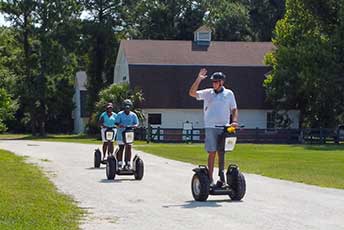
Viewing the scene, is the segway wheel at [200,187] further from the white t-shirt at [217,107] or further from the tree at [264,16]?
the tree at [264,16]

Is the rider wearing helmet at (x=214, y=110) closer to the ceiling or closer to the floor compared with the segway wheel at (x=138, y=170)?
closer to the ceiling

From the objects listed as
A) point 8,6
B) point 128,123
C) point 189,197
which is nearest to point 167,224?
point 189,197

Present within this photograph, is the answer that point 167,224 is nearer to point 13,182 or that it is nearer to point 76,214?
point 76,214

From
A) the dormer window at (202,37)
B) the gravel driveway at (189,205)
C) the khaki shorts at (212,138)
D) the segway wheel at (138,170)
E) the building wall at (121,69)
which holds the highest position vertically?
the dormer window at (202,37)

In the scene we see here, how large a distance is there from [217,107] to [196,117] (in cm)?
4978

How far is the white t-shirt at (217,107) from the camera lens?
1509cm

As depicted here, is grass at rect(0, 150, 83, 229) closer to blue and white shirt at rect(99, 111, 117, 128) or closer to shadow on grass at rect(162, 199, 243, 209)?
shadow on grass at rect(162, 199, 243, 209)

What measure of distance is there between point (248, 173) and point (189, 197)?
28.4ft

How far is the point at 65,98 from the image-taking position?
82.4 meters

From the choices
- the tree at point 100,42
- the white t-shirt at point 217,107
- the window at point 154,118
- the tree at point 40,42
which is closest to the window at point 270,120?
the window at point 154,118

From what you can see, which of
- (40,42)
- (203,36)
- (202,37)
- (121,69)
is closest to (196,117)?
(202,37)

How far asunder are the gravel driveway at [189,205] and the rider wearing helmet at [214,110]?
3.27 ft

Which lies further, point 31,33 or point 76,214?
point 31,33

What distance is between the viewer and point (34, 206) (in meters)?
13.5
